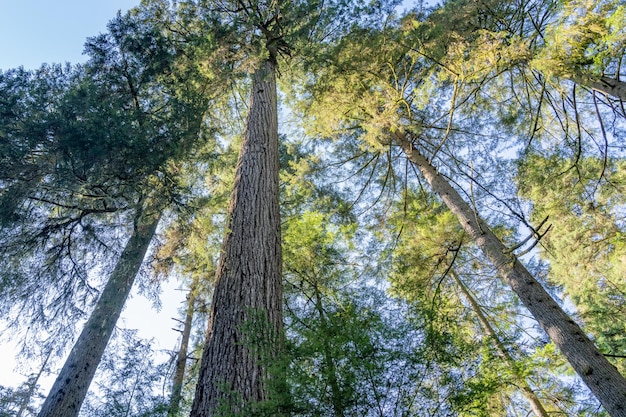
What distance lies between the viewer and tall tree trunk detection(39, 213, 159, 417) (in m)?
5.25

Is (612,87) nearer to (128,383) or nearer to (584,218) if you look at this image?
(584,218)

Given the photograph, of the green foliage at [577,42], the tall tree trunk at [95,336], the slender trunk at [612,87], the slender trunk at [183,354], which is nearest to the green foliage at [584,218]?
the slender trunk at [612,87]

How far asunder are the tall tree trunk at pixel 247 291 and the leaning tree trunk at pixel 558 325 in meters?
2.71

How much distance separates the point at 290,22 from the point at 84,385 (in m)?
7.79

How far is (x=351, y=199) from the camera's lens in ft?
26.8

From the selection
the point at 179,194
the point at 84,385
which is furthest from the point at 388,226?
the point at 84,385

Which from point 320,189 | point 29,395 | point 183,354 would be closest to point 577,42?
point 320,189

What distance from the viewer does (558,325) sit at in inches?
153

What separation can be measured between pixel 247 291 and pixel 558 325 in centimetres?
354

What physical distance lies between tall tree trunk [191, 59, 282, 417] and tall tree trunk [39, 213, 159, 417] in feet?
7.59

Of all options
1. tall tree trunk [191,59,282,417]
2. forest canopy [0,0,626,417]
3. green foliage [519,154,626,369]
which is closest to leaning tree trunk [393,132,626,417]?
forest canopy [0,0,626,417]

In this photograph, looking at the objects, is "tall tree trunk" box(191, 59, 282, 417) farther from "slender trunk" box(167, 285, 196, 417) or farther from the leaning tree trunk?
"slender trunk" box(167, 285, 196, 417)

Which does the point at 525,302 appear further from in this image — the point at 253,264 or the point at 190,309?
the point at 190,309

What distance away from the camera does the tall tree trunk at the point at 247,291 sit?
2463mm
